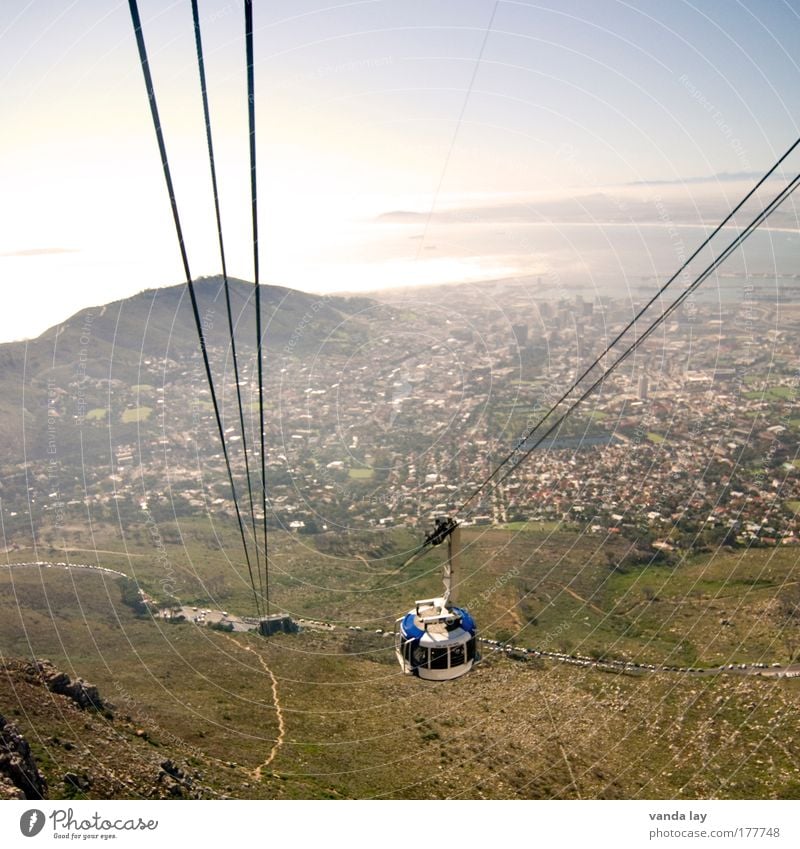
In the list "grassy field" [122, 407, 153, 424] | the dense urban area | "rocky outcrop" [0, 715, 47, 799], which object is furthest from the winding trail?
"grassy field" [122, 407, 153, 424]

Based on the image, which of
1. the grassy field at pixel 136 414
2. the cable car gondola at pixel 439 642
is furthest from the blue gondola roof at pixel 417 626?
the grassy field at pixel 136 414

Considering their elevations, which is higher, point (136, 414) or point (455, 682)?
point (136, 414)
